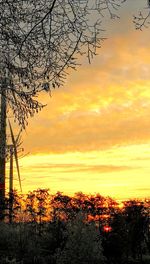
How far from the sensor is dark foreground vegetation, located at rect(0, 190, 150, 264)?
58.9 feet

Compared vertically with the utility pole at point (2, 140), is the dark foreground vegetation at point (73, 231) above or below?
below

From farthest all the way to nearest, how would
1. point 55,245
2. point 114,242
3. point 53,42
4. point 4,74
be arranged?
point 114,242, point 55,245, point 4,74, point 53,42

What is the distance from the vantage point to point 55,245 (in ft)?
65.0

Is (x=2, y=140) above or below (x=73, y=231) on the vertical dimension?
above

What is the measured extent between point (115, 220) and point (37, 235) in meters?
5.99

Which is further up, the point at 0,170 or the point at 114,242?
the point at 0,170

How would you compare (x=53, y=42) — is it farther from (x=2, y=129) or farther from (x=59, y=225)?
(x=59, y=225)

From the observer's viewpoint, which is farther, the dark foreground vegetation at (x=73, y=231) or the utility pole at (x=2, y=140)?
the dark foreground vegetation at (x=73, y=231)

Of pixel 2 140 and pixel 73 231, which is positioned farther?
pixel 73 231

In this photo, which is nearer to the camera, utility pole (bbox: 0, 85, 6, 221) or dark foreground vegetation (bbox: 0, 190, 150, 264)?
utility pole (bbox: 0, 85, 6, 221)

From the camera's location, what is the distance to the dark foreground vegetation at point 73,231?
17.9 meters

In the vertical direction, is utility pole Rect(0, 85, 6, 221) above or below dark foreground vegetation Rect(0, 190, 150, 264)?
above

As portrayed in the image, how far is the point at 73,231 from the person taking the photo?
61.7 feet

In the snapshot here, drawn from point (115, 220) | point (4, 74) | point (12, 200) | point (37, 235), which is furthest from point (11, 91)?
point (115, 220)
